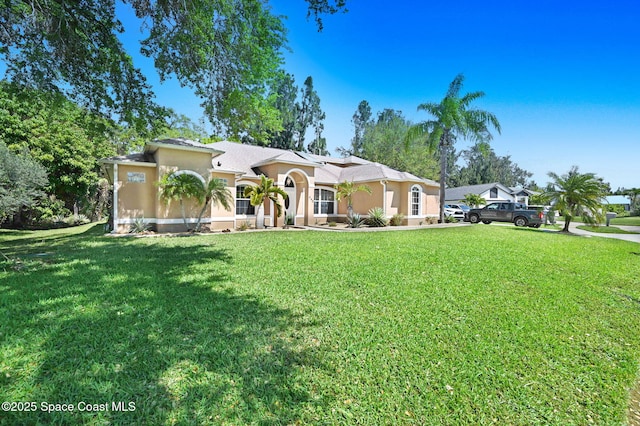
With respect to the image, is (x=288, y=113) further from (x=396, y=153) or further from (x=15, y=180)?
(x=15, y=180)

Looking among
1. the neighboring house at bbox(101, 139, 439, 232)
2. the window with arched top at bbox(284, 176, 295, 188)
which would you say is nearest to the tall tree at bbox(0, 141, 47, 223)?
the neighboring house at bbox(101, 139, 439, 232)

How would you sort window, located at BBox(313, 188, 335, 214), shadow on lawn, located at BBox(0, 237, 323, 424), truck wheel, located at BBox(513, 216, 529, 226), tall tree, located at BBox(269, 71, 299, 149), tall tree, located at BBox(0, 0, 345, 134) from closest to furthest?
shadow on lawn, located at BBox(0, 237, 323, 424) < tall tree, located at BBox(0, 0, 345, 134) < window, located at BBox(313, 188, 335, 214) < truck wheel, located at BBox(513, 216, 529, 226) < tall tree, located at BBox(269, 71, 299, 149)

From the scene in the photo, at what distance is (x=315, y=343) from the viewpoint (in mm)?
3916

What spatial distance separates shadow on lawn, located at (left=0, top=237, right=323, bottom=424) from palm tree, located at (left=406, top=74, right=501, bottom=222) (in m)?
20.9

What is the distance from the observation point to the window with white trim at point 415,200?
885 inches

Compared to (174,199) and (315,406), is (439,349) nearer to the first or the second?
(315,406)

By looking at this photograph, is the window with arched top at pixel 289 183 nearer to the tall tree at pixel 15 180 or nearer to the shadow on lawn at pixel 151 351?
the shadow on lawn at pixel 151 351

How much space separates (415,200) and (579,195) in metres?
9.76

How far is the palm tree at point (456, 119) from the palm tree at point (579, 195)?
5533mm

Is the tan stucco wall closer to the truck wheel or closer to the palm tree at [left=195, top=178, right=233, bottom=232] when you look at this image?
the palm tree at [left=195, top=178, right=233, bottom=232]

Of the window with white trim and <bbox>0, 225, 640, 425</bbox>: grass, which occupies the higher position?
the window with white trim

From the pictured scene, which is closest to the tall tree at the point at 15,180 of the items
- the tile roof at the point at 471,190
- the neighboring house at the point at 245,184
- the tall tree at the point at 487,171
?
the neighboring house at the point at 245,184

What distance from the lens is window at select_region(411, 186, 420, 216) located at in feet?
73.7

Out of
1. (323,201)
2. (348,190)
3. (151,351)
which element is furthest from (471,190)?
(151,351)
